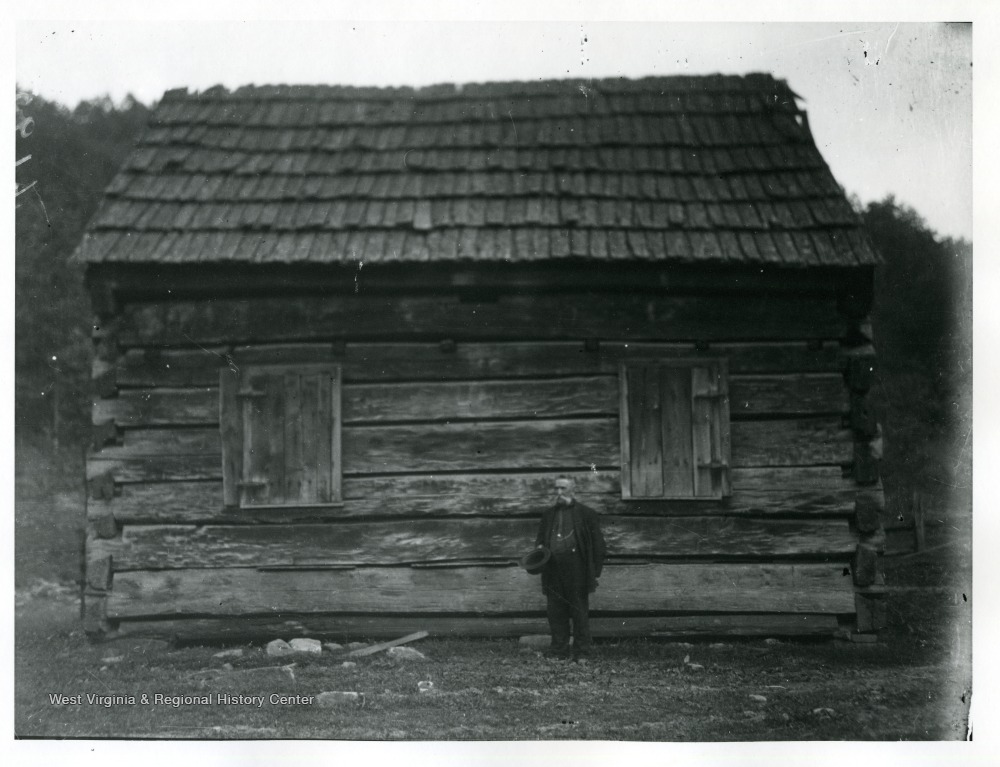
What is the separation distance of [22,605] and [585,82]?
19.5 ft

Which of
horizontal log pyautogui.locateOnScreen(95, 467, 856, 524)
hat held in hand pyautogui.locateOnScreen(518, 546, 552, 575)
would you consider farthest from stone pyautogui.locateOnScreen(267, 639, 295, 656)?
hat held in hand pyautogui.locateOnScreen(518, 546, 552, 575)

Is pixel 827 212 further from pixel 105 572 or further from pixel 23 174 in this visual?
pixel 105 572

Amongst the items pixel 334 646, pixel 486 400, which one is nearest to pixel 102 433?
pixel 334 646

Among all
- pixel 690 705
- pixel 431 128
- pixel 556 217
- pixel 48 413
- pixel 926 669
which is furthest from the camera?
pixel 48 413

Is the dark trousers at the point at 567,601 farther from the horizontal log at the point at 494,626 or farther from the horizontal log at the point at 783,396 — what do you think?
the horizontal log at the point at 783,396

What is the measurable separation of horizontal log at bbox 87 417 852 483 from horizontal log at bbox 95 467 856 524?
9 cm

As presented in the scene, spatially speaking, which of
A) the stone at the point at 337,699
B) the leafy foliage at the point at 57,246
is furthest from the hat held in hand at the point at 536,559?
the leafy foliage at the point at 57,246

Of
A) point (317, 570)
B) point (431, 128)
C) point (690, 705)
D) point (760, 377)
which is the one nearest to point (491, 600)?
point (317, 570)

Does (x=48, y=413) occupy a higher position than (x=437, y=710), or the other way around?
(x=48, y=413)

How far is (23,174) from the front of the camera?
6.07m

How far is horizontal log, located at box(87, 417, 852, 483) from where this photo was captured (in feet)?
23.4

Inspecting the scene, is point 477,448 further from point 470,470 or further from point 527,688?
point 527,688

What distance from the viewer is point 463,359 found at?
7.18m

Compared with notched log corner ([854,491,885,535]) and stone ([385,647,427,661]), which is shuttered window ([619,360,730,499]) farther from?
stone ([385,647,427,661])
